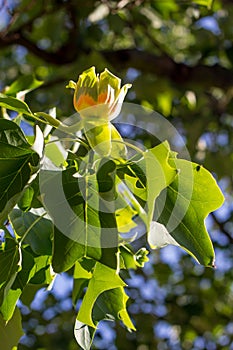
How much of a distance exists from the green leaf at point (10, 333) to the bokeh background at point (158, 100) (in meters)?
1.14

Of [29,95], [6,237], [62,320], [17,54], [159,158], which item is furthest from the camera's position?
[17,54]

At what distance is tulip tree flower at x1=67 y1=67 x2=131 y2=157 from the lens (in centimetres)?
73

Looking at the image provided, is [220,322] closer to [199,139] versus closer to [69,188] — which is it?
[199,139]

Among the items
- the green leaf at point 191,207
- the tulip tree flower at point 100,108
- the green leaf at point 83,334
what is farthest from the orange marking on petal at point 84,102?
the green leaf at point 83,334

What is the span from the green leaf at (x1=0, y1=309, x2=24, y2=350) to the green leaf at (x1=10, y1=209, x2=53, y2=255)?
0.10 m

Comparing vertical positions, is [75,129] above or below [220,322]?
above

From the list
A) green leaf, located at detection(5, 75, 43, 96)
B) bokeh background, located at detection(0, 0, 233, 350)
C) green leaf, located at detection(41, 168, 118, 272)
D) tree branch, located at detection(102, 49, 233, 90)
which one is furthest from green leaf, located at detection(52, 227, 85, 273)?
tree branch, located at detection(102, 49, 233, 90)

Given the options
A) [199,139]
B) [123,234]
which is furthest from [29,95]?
[123,234]

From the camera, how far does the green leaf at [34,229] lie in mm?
763

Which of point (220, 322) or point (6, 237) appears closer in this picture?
point (6, 237)

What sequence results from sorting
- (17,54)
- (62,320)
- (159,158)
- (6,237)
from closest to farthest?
(159,158) → (6,237) → (62,320) → (17,54)

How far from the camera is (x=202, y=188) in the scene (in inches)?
28.7

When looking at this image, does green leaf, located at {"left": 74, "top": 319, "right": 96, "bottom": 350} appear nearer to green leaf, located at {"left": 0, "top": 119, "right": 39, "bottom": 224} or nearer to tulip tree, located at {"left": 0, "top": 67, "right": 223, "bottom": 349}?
tulip tree, located at {"left": 0, "top": 67, "right": 223, "bottom": 349}

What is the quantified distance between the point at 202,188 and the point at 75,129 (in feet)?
0.47
